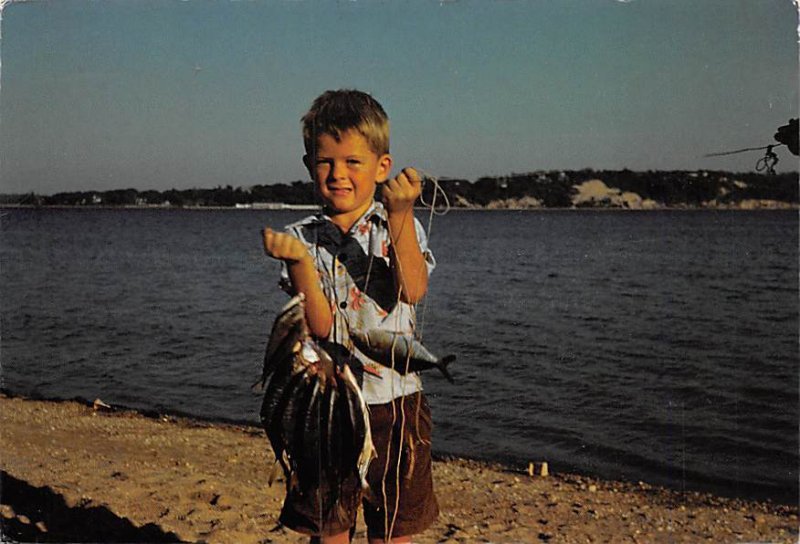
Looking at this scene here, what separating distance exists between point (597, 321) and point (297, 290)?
60.9 feet

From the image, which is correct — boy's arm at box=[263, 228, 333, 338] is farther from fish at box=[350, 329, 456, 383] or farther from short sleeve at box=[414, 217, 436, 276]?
short sleeve at box=[414, 217, 436, 276]

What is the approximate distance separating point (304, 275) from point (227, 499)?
13.4 feet

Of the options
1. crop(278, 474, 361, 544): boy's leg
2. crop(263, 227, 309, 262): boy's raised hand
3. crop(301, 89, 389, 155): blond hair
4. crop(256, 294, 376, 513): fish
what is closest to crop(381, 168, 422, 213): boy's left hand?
crop(301, 89, 389, 155): blond hair

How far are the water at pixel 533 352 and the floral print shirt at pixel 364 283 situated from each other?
341 millimetres

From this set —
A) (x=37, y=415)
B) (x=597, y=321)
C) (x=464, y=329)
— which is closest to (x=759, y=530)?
→ (x=37, y=415)

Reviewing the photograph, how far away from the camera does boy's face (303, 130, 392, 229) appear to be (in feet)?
9.96

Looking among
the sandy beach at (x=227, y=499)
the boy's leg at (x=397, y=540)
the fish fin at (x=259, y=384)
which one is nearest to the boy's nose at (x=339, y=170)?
the fish fin at (x=259, y=384)

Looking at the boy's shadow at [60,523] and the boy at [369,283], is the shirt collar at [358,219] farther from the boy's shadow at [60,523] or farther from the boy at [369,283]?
the boy's shadow at [60,523]

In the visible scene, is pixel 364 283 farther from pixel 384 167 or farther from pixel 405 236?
pixel 384 167

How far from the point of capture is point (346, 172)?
10.0 ft

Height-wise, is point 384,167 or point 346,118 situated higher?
point 346,118

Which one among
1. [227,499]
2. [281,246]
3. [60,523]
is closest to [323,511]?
[281,246]

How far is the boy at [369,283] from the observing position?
119 inches

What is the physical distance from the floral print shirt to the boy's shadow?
2.86 metres
